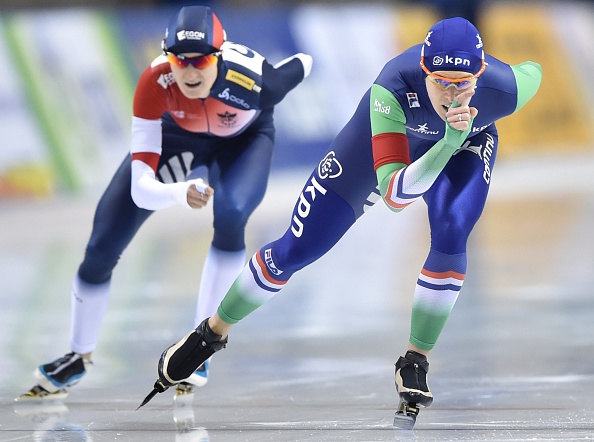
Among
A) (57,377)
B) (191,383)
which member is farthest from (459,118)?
(57,377)

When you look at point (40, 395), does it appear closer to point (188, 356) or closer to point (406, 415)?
point (188, 356)

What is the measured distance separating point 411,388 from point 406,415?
0.11m

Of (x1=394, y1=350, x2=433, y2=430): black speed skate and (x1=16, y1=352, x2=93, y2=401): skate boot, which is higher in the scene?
(x1=394, y1=350, x2=433, y2=430): black speed skate

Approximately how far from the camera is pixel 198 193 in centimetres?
408

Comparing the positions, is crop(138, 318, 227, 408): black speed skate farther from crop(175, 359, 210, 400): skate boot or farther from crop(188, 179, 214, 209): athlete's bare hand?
crop(188, 179, 214, 209): athlete's bare hand

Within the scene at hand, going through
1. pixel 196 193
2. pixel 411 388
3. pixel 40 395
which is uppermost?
pixel 196 193

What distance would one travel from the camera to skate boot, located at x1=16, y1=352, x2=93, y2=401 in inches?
183

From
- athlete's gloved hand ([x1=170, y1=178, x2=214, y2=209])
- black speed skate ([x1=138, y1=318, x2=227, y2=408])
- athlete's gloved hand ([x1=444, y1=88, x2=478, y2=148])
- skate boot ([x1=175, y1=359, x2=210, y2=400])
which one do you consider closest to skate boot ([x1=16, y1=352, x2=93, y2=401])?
skate boot ([x1=175, y1=359, x2=210, y2=400])

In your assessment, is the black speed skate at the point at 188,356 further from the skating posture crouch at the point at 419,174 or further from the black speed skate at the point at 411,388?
the black speed skate at the point at 411,388

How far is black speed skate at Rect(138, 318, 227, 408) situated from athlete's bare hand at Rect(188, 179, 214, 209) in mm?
535

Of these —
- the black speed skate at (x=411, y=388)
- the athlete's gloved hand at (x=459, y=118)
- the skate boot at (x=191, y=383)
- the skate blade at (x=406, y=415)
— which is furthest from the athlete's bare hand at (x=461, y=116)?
the skate boot at (x=191, y=383)

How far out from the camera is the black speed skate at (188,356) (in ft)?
14.0

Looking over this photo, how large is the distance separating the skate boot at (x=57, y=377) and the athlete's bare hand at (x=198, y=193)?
44.7 inches

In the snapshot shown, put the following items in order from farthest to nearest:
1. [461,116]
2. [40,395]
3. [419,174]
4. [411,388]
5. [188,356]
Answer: [40,395], [188,356], [411,388], [419,174], [461,116]
